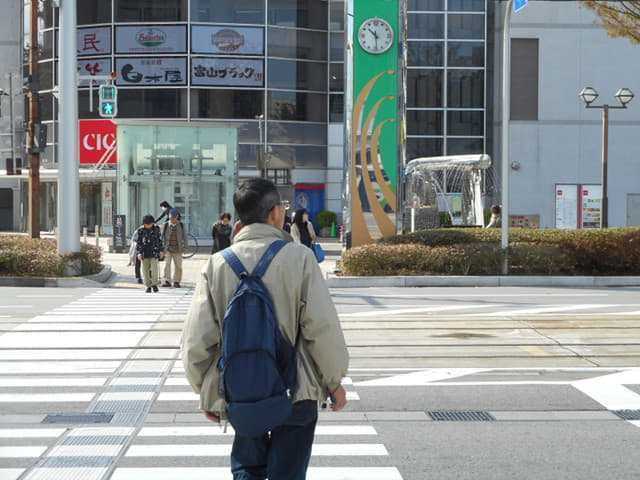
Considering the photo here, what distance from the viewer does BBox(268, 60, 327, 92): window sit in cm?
4312

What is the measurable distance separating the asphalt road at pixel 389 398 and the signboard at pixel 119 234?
51.6 feet

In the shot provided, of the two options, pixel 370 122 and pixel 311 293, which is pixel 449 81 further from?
pixel 311 293

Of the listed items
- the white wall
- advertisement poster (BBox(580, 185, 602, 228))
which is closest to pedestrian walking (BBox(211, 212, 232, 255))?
the white wall

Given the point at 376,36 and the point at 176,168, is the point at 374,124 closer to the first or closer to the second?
the point at 376,36

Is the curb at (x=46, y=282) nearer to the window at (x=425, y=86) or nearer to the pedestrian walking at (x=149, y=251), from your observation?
the pedestrian walking at (x=149, y=251)

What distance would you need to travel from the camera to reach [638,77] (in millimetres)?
39688

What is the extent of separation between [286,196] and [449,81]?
31.0ft

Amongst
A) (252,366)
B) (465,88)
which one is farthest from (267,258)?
(465,88)

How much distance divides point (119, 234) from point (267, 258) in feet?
87.8

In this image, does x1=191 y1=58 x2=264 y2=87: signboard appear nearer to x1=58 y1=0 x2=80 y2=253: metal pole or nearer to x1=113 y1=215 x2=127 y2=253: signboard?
x1=113 y1=215 x2=127 y2=253: signboard

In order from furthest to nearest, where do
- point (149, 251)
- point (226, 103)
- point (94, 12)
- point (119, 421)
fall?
point (94, 12)
point (226, 103)
point (149, 251)
point (119, 421)

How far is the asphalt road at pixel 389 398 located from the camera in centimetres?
569

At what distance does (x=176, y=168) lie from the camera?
30688mm

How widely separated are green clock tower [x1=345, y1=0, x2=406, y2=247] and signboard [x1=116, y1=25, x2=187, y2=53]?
21.6 meters
